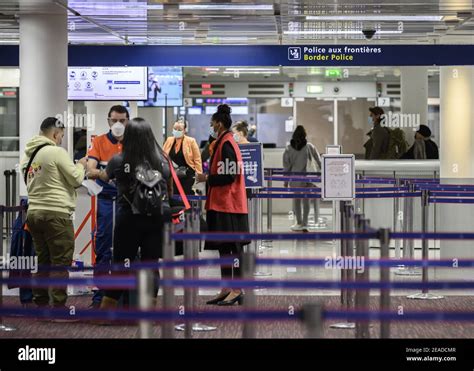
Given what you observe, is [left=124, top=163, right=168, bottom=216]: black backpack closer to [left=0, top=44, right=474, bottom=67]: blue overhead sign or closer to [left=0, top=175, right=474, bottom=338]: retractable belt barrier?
[left=0, top=175, right=474, bottom=338]: retractable belt barrier

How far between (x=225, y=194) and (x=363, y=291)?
2.78 metres

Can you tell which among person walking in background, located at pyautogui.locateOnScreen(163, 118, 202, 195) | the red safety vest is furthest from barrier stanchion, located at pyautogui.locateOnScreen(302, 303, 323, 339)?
person walking in background, located at pyautogui.locateOnScreen(163, 118, 202, 195)

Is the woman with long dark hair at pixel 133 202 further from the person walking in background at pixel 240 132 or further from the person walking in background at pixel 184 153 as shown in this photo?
the person walking in background at pixel 240 132

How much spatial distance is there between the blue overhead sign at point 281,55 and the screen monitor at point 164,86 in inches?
81.6

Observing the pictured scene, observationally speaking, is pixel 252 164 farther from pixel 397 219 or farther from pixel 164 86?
pixel 164 86

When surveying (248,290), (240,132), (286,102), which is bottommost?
(248,290)

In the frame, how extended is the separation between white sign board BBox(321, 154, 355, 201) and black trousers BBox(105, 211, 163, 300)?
321cm

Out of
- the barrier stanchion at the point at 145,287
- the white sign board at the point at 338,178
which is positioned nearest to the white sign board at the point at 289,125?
the white sign board at the point at 338,178

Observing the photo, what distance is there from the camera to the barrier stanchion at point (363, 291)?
7652 millimetres

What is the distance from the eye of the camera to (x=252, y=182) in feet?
45.6

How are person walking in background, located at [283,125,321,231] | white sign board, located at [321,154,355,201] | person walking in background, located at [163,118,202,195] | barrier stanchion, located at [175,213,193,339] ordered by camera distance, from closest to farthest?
1. barrier stanchion, located at [175,213,193,339]
2. white sign board, located at [321,154,355,201]
3. person walking in background, located at [163,118,202,195]
4. person walking in background, located at [283,125,321,231]

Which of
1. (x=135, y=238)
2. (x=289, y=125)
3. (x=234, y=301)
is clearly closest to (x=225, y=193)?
(x=234, y=301)

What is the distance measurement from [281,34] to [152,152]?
701 cm

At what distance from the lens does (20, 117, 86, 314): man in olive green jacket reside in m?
9.52
